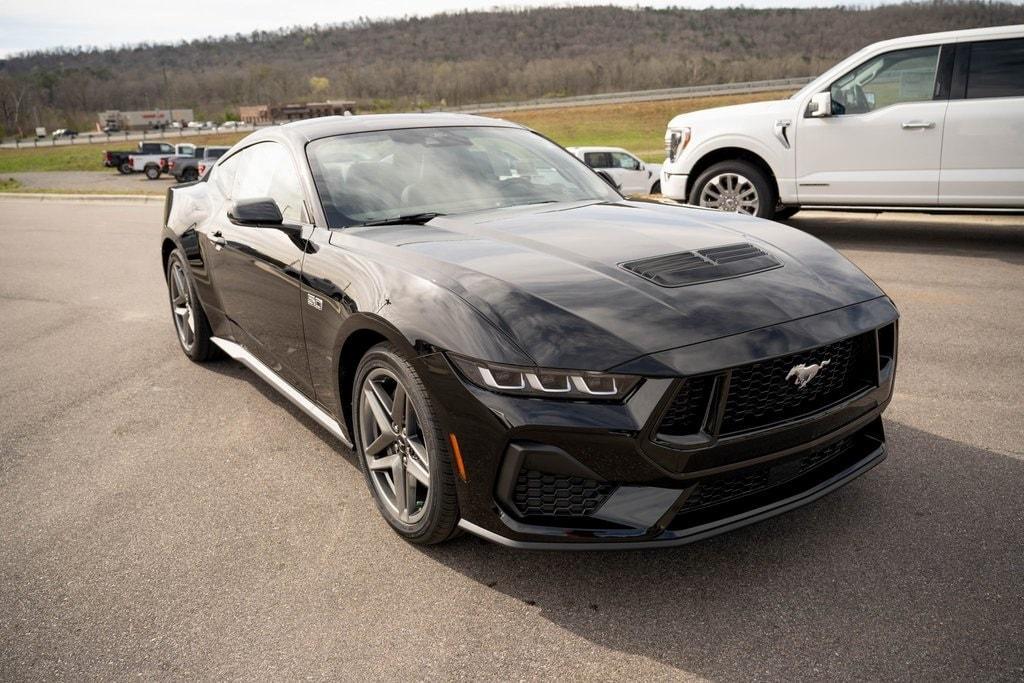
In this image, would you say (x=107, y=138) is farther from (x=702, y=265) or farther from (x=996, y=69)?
(x=702, y=265)

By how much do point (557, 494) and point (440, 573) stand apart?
0.68 meters

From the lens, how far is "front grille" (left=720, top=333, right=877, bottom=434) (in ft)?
8.48

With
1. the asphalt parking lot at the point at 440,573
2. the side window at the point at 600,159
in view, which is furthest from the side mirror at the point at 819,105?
the side window at the point at 600,159

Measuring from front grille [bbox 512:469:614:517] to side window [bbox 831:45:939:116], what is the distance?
7.17 m

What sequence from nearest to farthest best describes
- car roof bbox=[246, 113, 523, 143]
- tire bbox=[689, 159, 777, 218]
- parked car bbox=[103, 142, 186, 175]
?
car roof bbox=[246, 113, 523, 143] → tire bbox=[689, 159, 777, 218] → parked car bbox=[103, 142, 186, 175]

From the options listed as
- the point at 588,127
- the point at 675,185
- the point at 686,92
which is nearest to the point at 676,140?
the point at 675,185

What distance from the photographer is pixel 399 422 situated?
3.12 m

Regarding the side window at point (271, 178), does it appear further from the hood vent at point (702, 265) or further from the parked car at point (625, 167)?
the parked car at point (625, 167)

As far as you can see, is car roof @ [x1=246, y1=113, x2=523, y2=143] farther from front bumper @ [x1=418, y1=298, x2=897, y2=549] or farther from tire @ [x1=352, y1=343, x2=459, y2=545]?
front bumper @ [x1=418, y1=298, x2=897, y2=549]

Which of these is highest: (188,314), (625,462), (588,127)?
(625,462)

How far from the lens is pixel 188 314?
5.77 m

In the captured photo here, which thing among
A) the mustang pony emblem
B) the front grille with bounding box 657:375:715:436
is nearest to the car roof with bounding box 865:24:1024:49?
the mustang pony emblem

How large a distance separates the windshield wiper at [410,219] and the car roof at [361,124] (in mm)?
745

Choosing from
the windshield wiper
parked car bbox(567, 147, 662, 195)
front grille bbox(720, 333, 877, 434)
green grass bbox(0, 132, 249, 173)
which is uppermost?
the windshield wiper
